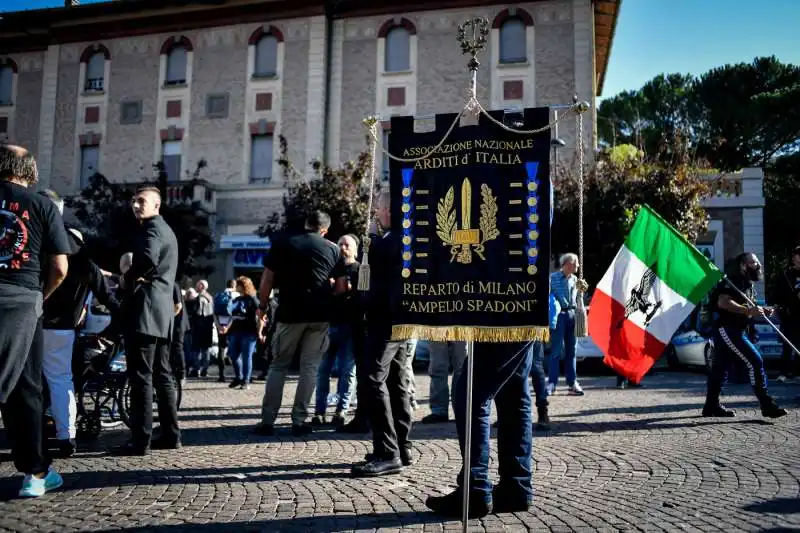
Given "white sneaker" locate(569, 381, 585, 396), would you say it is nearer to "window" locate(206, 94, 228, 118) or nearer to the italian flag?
the italian flag

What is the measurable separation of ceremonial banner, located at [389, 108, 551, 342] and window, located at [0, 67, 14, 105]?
2980cm

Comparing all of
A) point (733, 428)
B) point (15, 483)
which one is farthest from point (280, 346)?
point (733, 428)

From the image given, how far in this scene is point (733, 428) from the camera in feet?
21.1

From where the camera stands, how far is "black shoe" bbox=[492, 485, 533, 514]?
3775 millimetres

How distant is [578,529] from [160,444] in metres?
3.70

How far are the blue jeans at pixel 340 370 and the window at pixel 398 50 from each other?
58.7ft

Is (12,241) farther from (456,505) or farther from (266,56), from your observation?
(266,56)

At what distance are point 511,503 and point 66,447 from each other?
141 inches

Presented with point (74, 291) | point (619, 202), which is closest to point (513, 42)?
point (619, 202)

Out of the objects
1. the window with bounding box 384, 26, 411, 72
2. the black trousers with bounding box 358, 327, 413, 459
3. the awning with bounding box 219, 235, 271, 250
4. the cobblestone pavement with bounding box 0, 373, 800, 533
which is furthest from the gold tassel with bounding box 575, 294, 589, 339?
the window with bounding box 384, 26, 411, 72

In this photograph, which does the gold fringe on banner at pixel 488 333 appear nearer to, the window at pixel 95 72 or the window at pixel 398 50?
the window at pixel 398 50

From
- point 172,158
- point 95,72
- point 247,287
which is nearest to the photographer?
point 247,287

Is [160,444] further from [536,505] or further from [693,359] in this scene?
[693,359]

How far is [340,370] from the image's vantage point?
7301 mm
